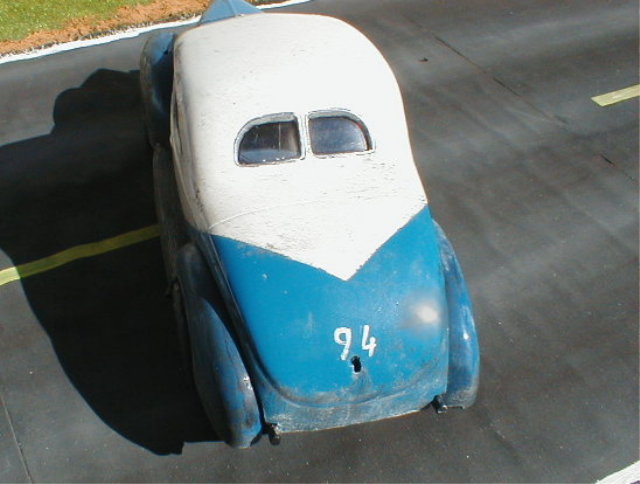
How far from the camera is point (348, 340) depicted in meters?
5.14

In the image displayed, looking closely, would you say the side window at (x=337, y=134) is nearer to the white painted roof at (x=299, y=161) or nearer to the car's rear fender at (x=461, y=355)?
the white painted roof at (x=299, y=161)

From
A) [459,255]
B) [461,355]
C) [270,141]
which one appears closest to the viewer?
[461,355]

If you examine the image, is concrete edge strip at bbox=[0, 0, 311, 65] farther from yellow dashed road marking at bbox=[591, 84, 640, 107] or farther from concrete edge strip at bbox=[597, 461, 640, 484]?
concrete edge strip at bbox=[597, 461, 640, 484]

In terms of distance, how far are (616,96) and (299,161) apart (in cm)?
557

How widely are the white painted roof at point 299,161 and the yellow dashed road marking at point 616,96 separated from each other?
162 inches

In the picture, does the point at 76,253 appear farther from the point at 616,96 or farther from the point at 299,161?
the point at 616,96

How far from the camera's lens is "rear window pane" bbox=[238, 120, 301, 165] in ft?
19.4

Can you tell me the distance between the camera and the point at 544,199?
8.09m

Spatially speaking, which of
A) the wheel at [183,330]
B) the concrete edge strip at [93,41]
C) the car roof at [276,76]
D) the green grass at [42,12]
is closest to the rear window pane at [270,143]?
the car roof at [276,76]

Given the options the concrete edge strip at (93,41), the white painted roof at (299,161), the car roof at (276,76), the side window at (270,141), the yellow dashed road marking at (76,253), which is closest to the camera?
the white painted roof at (299,161)

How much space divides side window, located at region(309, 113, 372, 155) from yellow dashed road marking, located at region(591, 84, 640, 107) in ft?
15.4

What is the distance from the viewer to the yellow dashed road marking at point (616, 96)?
9523 millimetres

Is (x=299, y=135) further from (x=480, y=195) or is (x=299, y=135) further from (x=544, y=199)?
(x=544, y=199)

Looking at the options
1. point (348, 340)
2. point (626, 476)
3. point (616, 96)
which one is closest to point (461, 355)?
point (348, 340)
